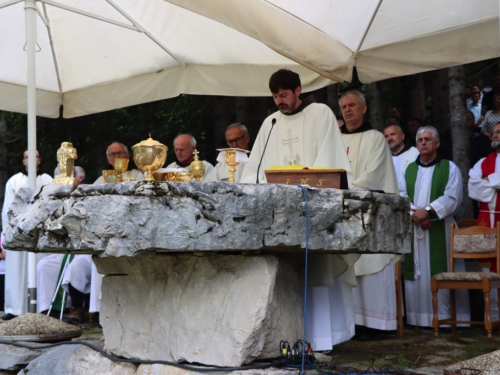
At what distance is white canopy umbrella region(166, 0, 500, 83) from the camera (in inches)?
225

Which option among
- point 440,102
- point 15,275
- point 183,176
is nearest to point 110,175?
point 183,176

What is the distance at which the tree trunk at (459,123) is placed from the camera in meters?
8.45

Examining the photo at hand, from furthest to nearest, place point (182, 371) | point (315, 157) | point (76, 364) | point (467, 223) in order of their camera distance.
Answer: point (467, 223)
point (315, 157)
point (76, 364)
point (182, 371)

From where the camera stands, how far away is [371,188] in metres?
6.50

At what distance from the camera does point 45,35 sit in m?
7.77

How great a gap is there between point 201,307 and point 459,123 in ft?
16.9

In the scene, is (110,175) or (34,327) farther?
(34,327)

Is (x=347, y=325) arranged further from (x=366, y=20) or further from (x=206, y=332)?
(x=366, y=20)

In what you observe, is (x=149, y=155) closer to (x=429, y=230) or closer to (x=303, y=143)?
(x=303, y=143)

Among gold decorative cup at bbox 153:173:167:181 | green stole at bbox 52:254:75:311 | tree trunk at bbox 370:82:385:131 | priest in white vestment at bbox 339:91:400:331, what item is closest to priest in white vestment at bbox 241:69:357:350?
gold decorative cup at bbox 153:173:167:181

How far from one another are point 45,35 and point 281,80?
3487 millimetres

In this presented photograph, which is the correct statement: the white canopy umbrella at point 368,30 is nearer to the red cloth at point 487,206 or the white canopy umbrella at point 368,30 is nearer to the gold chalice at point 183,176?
the gold chalice at point 183,176

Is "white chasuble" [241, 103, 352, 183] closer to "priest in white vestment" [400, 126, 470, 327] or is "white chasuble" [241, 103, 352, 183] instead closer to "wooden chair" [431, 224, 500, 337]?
"wooden chair" [431, 224, 500, 337]

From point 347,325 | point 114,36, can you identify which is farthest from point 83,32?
point 347,325
